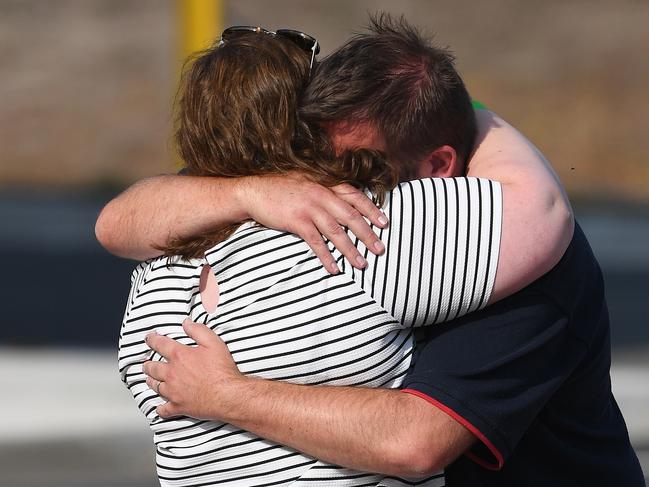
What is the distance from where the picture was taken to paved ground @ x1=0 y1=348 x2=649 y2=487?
4688mm

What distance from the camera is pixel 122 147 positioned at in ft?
57.1

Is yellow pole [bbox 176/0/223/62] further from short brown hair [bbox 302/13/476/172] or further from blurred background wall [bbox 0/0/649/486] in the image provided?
short brown hair [bbox 302/13/476/172]

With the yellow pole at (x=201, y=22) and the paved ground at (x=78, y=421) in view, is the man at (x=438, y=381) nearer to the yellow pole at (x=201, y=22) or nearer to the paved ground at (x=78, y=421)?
the paved ground at (x=78, y=421)

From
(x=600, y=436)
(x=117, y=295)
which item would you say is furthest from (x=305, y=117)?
(x=117, y=295)

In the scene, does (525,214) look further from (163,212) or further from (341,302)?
(163,212)

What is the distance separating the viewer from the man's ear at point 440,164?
1.90m

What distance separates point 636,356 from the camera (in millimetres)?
6383

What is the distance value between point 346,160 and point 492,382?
42 cm

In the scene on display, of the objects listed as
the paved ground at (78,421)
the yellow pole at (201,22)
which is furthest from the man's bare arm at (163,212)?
the yellow pole at (201,22)

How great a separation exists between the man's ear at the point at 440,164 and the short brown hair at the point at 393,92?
0.04ft

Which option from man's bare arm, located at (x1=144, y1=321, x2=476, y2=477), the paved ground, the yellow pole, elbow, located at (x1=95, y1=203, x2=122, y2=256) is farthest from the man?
the yellow pole

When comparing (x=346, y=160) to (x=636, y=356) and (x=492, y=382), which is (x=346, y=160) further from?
(x=636, y=356)

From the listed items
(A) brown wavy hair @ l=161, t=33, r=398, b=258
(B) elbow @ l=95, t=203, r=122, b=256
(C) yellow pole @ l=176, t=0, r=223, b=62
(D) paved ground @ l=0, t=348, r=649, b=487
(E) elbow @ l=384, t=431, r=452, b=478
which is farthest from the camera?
(C) yellow pole @ l=176, t=0, r=223, b=62

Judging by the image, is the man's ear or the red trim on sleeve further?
the man's ear
